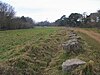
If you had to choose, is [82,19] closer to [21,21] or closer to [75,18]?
[75,18]

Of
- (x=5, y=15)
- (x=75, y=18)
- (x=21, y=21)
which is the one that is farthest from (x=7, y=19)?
(x=75, y=18)

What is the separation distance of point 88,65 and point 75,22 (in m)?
77.0

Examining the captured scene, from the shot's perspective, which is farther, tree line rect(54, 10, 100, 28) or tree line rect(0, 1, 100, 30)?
tree line rect(54, 10, 100, 28)

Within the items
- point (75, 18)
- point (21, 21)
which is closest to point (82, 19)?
point (75, 18)

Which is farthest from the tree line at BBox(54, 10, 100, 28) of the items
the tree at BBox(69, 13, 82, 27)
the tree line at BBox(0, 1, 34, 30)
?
the tree line at BBox(0, 1, 34, 30)

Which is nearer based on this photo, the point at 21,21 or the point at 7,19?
the point at 7,19

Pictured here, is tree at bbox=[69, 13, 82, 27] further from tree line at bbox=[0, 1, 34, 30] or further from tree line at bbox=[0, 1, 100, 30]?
tree line at bbox=[0, 1, 34, 30]

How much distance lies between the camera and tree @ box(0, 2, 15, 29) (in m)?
68.4

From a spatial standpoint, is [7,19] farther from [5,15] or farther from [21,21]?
[21,21]

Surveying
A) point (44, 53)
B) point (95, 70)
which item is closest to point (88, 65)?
point (95, 70)

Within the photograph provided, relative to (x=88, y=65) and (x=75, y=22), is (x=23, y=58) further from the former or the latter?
(x=75, y=22)

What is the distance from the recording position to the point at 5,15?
237 ft

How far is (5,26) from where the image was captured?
7031cm

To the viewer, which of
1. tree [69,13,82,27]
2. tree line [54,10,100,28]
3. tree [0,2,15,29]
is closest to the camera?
tree [0,2,15,29]
